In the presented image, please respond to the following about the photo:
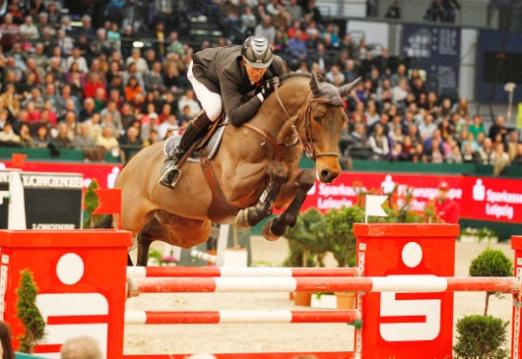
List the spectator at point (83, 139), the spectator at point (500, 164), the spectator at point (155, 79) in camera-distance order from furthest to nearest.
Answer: the spectator at point (155, 79), the spectator at point (500, 164), the spectator at point (83, 139)

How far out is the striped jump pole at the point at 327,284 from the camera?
20.8ft

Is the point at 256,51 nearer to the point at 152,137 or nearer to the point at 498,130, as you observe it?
the point at 152,137

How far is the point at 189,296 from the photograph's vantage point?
13281 mm

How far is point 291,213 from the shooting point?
8000mm

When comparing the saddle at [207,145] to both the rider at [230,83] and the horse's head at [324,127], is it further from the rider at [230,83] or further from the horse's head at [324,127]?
the horse's head at [324,127]

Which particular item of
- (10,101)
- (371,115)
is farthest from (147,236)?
(371,115)

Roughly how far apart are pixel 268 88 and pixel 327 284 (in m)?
2.18

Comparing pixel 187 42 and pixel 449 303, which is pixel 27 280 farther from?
pixel 187 42

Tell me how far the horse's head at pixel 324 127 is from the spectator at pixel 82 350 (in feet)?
12.6

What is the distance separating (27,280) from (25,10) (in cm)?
1764

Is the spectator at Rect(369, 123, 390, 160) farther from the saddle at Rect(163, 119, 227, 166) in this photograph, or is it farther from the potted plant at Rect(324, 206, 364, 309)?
the saddle at Rect(163, 119, 227, 166)

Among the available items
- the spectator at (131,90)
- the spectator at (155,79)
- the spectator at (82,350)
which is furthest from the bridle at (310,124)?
the spectator at (155,79)

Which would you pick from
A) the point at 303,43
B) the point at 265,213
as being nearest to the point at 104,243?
the point at 265,213

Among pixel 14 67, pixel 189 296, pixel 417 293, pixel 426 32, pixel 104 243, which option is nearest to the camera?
pixel 104 243
